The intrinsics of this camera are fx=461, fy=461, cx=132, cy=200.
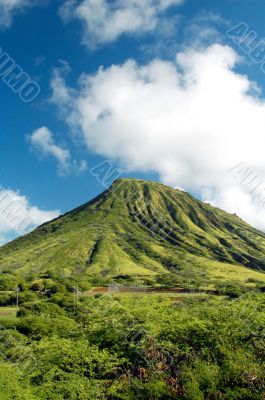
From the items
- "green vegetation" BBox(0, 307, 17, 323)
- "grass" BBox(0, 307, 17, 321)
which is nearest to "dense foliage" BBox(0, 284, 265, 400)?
"grass" BBox(0, 307, 17, 321)

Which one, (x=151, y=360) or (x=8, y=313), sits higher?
(x=151, y=360)

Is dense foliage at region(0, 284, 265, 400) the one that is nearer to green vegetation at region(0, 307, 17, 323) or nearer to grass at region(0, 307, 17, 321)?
grass at region(0, 307, 17, 321)

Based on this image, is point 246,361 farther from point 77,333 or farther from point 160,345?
point 77,333

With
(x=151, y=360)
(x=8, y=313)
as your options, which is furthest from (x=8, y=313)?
(x=151, y=360)

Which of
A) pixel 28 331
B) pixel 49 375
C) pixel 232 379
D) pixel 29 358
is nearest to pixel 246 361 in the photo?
pixel 232 379

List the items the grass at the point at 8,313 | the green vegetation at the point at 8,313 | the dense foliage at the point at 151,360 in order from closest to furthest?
1. the dense foliage at the point at 151,360
2. the grass at the point at 8,313
3. the green vegetation at the point at 8,313

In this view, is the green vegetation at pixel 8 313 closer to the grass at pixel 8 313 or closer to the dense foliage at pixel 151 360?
the grass at pixel 8 313

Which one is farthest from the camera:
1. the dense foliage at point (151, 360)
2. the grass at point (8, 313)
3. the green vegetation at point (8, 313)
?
the green vegetation at point (8, 313)

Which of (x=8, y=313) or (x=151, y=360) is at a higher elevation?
(x=151, y=360)

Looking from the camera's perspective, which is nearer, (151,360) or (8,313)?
(151,360)

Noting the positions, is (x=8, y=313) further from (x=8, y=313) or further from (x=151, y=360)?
(x=151, y=360)

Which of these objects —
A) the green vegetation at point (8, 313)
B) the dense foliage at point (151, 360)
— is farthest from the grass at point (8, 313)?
the dense foliage at point (151, 360)

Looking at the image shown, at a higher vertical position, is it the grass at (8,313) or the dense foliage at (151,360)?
the dense foliage at (151,360)

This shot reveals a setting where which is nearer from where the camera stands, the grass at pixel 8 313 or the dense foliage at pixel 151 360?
the dense foliage at pixel 151 360
